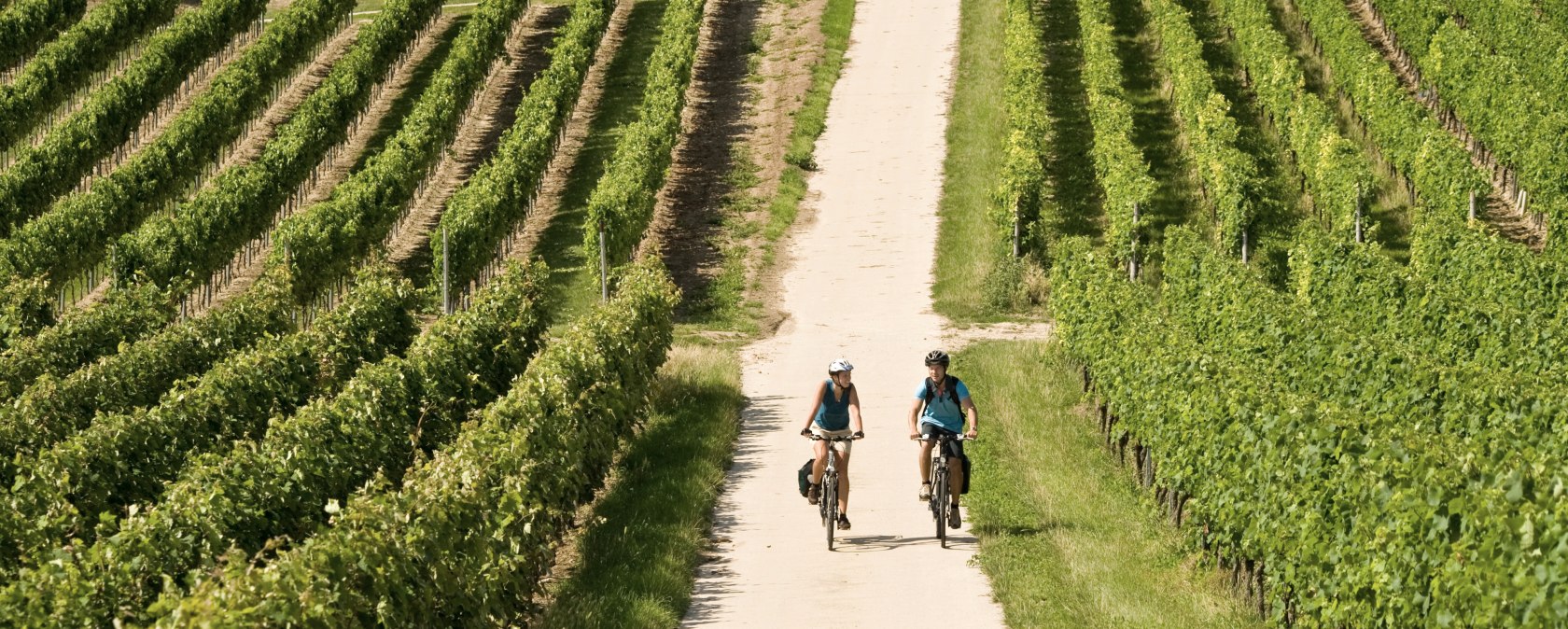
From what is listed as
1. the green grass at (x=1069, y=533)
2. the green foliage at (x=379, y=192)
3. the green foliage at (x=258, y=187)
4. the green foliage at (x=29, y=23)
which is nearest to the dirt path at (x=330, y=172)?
the green foliage at (x=258, y=187)

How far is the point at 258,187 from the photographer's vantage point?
41.2m

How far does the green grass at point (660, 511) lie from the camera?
55.1 feet

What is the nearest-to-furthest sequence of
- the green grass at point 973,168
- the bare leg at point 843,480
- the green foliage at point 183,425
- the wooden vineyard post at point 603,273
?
the green foliage at point 183,425
the bare leg at point 843,480
the wooden vineyard post at point 603,273
the green grass at point 973,168

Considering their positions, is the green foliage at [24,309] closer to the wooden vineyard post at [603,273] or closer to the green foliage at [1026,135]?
the wooden vineyard post at [603,273]

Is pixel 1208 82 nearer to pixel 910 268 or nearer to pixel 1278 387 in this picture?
pixel 910 268

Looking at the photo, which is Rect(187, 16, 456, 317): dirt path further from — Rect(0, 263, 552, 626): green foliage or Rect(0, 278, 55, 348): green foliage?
Rect(0, 263, 552, 626): green foliage

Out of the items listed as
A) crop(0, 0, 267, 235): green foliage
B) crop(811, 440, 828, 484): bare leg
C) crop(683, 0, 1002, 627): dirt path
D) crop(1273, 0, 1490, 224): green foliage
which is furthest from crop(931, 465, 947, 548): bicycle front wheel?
crop(0, 0, 267, 235): green foliage

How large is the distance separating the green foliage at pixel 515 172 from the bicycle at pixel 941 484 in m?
18.8

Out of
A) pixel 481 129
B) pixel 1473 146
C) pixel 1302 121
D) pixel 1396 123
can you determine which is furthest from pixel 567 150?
pixel 1473 146

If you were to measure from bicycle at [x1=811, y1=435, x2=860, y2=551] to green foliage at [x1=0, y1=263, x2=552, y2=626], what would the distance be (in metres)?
4.02

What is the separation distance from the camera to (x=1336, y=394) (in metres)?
22.1

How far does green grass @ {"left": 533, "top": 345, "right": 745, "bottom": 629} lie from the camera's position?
16781 millimetres

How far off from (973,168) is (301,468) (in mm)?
27668

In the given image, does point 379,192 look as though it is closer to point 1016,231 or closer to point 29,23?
point 1016,231
